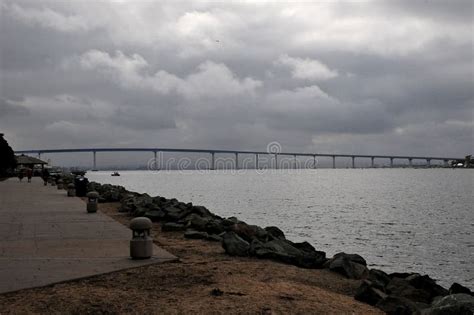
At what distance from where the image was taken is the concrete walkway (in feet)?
27.9

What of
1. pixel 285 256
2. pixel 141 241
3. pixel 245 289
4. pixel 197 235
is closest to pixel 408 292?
pixel 285 256

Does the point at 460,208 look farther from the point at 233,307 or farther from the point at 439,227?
the point at 233,307

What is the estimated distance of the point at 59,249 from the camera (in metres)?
11.0

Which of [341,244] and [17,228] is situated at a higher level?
[17,228]

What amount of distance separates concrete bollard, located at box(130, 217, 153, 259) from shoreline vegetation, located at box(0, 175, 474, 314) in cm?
56

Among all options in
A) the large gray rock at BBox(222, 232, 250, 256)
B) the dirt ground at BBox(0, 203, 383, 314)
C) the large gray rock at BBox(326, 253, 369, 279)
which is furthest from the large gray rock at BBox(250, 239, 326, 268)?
the dirt ground at BBox(0, 203, 383, 314)

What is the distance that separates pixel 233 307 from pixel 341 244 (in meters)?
16.1

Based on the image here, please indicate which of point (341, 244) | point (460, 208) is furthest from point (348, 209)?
point (341, 244)

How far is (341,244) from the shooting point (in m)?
22.2

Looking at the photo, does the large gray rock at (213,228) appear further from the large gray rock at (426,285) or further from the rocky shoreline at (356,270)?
the large gray rock at (426,285)

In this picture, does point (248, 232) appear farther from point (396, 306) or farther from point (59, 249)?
point (396, 306)

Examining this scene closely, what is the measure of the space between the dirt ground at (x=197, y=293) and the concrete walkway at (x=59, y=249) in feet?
1.75

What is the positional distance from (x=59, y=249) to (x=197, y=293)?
4.73m

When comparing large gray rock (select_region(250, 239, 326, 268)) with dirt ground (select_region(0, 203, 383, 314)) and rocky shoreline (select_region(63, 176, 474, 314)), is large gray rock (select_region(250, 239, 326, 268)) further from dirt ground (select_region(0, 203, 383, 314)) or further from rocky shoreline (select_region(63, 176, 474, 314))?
dirt ground (select_region(0, 203, 383, 314))
